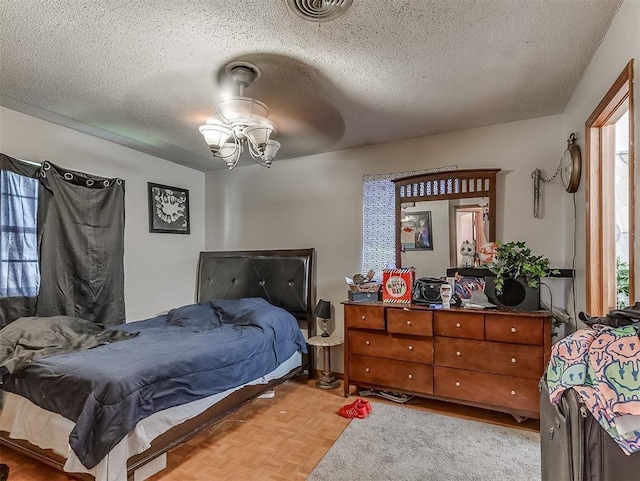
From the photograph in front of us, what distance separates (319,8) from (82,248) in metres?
2.75

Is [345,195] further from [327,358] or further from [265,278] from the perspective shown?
[327,358]

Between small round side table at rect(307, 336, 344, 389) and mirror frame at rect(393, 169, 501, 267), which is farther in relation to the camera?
small round side table at rect(307, 336, 344, 389)

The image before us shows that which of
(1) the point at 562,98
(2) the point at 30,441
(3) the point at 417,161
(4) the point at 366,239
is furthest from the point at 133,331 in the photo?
(1) the point at 562,98

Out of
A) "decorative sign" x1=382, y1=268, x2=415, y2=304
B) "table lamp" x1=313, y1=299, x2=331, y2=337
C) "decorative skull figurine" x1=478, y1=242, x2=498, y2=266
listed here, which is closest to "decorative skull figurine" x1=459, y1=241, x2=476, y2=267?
"decorative skull figurine" x1=478, y1=242, x2=498, y2=266

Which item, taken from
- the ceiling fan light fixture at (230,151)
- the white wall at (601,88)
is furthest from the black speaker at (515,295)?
the ceiling fan light fixture at (230,151)

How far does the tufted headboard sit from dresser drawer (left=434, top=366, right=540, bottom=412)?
148cm

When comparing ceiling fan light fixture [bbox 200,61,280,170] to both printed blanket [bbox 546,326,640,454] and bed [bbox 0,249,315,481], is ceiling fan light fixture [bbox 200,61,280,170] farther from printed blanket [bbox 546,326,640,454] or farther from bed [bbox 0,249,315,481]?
printed blanket [bbox 546,326,640,454]

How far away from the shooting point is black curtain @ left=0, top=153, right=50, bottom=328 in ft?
8.38

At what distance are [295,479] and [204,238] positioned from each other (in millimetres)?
3224

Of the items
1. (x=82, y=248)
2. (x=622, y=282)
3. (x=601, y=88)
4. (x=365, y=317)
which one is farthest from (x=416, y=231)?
(x=82, y=248)

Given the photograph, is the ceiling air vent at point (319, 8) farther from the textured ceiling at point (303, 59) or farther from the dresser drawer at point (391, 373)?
the dresser drawer at point (391, 373)

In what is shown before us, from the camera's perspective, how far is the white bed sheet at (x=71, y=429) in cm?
167

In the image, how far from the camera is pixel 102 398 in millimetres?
1678

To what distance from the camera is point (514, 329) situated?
250 cm
